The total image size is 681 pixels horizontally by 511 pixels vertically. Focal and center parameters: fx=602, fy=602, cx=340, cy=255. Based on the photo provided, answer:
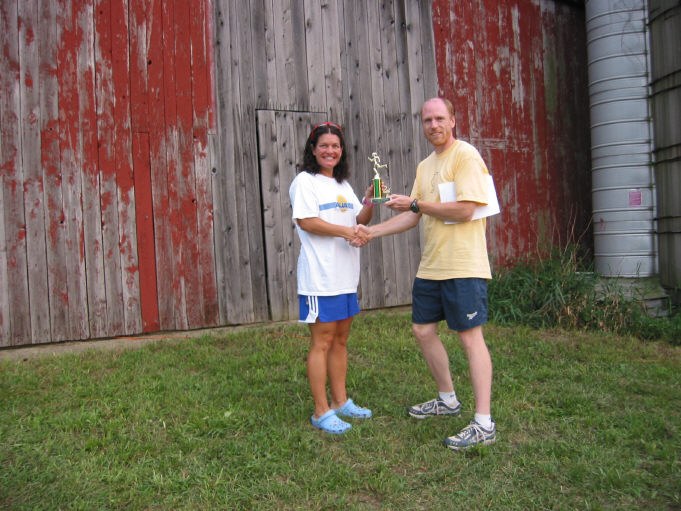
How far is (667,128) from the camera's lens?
632 cm

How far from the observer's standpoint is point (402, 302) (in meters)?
6.42

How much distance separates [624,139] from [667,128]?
0.42 meters

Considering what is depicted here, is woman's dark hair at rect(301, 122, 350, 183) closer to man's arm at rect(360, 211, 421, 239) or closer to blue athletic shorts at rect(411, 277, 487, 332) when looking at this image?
man's arm at rect(360, 211, 421, 239)

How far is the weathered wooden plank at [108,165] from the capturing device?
5.00 metres

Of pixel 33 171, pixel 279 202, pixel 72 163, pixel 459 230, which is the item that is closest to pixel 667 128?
pixel 279 202

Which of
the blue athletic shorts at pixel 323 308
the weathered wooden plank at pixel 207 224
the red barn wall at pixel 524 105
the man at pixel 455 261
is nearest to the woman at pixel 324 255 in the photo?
the blue athletic shorts at pixel 323 308

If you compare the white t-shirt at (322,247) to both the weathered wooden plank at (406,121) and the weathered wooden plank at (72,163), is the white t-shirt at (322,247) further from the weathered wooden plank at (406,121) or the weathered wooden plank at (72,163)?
the weathered wooden plank at (406,121)

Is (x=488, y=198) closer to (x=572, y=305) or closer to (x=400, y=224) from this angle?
(x=400, y=224)

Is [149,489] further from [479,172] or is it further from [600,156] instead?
[600,156]

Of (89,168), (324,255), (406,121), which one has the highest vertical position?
(406,121)

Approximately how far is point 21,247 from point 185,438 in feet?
8.30

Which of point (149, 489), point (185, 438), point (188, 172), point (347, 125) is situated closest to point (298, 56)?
point (347, 125)

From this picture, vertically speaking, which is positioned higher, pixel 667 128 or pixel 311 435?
pixel 667 128

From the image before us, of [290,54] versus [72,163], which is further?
[290,54]
